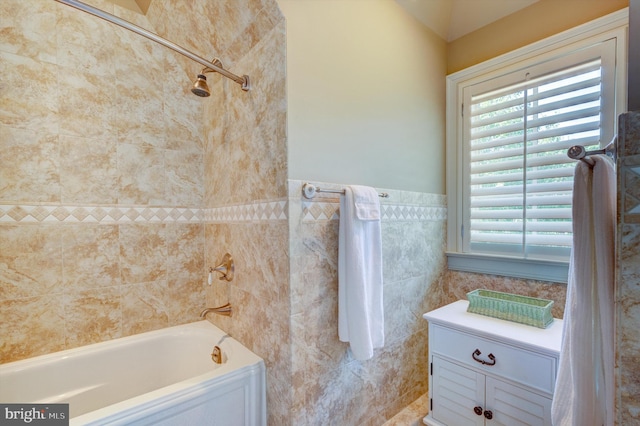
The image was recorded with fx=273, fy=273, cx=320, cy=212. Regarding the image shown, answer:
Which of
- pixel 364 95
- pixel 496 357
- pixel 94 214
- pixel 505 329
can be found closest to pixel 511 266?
pixel 505 329

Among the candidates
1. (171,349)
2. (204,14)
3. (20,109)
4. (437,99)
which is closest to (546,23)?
(437,99)

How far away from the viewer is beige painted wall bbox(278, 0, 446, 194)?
4.16 ft

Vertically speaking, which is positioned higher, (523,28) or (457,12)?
(457,12)

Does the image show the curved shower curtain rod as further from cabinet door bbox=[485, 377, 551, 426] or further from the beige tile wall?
cabinet door bbox=[485, 377, 551, 426]

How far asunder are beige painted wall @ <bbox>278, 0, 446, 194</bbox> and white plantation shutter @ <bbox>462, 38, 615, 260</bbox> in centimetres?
27

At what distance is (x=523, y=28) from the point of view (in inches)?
66.7

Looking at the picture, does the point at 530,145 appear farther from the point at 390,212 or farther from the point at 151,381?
the point at 151,381

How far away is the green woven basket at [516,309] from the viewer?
1.37m

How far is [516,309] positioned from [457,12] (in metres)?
1.96

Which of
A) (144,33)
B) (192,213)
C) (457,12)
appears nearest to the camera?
(144,33)

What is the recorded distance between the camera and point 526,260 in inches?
64.5

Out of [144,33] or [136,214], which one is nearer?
[144,33]

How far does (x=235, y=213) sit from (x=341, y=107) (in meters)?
0.86

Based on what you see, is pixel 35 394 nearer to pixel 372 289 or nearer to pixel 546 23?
pixel 372 289
